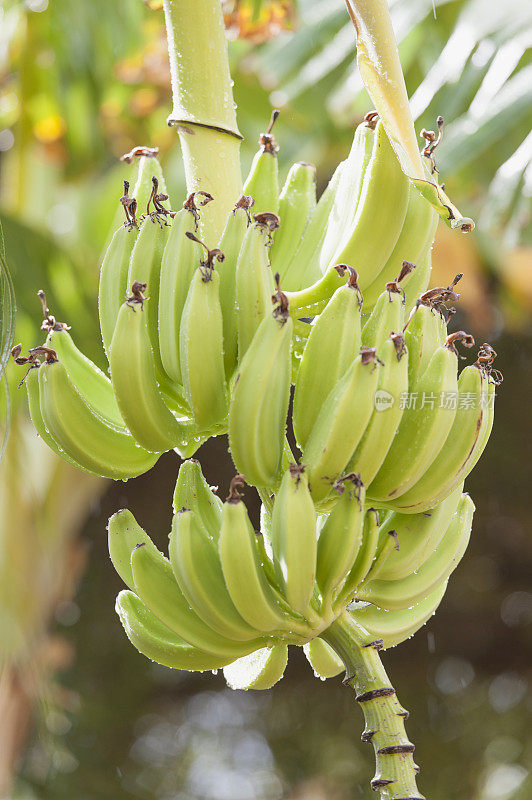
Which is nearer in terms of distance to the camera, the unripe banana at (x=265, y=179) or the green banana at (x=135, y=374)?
the green banana at (x=135, y=374)

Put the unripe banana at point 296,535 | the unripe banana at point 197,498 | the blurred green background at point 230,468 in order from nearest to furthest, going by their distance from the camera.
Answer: the unripe banana at point 296,535, the unripe banana at point 197,498, the blurred green background at point 230,468

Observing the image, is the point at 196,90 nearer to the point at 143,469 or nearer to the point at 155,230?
the point at 155,230

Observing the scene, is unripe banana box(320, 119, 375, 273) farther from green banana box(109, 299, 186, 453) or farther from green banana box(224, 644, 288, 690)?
green banana box(224, 644, 288, 690)

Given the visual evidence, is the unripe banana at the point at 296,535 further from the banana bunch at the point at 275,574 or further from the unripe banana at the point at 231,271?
the unripe banana at the point at 231,271

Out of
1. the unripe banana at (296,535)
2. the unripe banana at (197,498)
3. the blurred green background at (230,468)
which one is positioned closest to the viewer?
the unripe banana at (296,535)

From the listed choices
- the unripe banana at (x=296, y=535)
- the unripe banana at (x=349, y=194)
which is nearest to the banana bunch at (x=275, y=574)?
the unripe banana at (x=296, y=535)

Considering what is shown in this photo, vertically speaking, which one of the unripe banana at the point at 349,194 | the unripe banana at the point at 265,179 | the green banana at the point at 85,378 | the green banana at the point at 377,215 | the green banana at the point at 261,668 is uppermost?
the unripe banana at the point at 265,179
